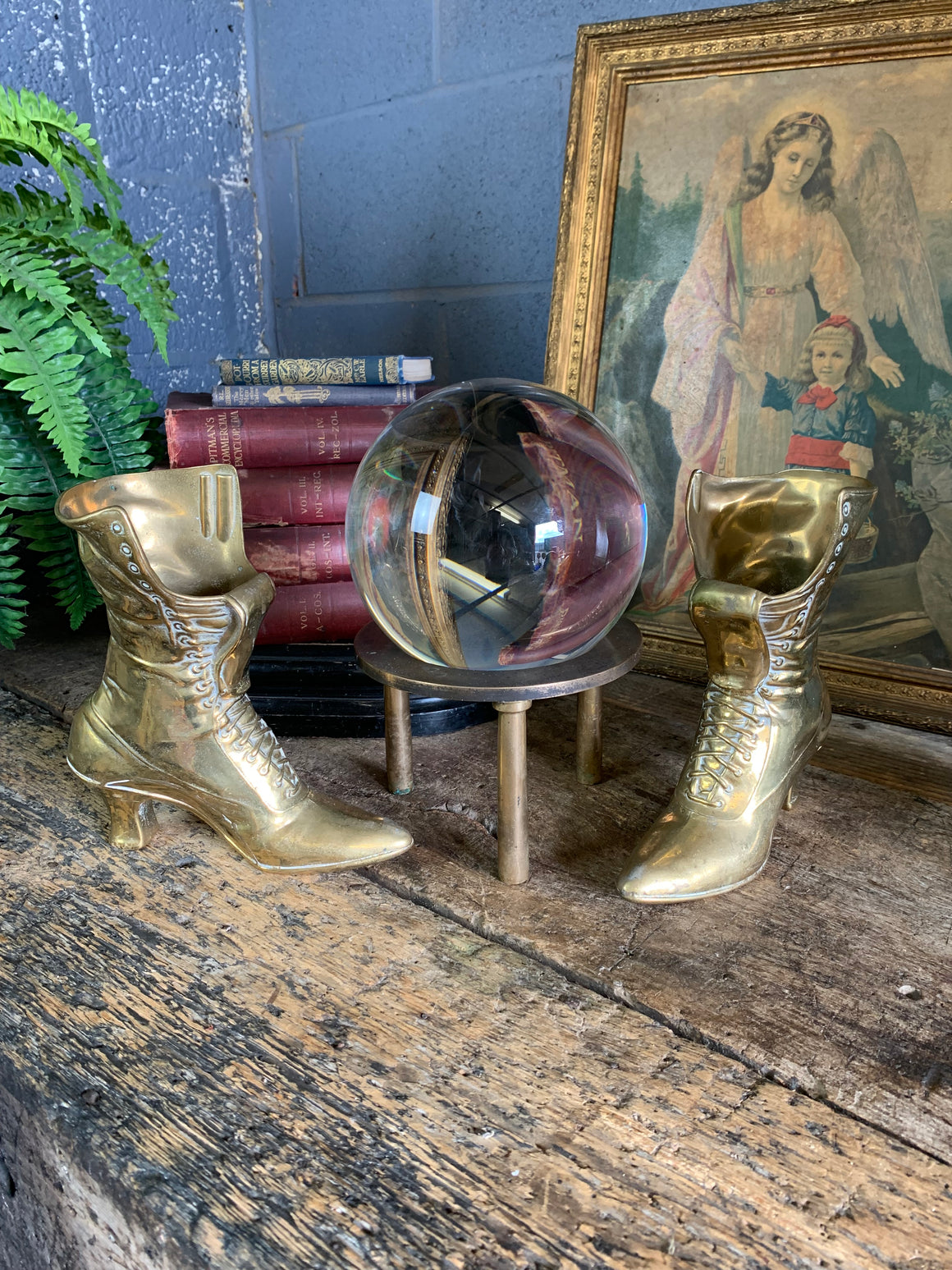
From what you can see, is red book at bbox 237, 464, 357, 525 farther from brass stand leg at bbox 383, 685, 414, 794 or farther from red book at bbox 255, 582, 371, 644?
brass stand leg at bbox 383, 685, 414, 794

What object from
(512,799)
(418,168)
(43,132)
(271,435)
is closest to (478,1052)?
(512,799)

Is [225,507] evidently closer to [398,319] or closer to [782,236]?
[782,236]

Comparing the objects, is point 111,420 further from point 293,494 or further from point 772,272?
point 772,272

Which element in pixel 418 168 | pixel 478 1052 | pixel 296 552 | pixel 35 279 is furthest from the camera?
pixel 418 168

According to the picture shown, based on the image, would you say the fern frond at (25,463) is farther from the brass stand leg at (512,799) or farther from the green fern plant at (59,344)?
the brass stand leg at (512,799)

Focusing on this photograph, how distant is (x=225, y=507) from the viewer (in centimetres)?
84

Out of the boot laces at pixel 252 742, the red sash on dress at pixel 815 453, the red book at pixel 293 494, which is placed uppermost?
the red sash on dress at pixel 815 453

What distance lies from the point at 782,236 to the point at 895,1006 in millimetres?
815

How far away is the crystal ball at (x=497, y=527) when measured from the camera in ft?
2.40

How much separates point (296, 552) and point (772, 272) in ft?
2.08

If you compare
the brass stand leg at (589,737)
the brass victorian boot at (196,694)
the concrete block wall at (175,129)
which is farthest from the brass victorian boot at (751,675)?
the concrete block wall at (175,129)

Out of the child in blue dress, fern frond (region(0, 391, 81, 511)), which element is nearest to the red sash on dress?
the child in blue dress

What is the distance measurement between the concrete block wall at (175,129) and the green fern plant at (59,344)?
1.23ft

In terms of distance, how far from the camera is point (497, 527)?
2.38 feet
